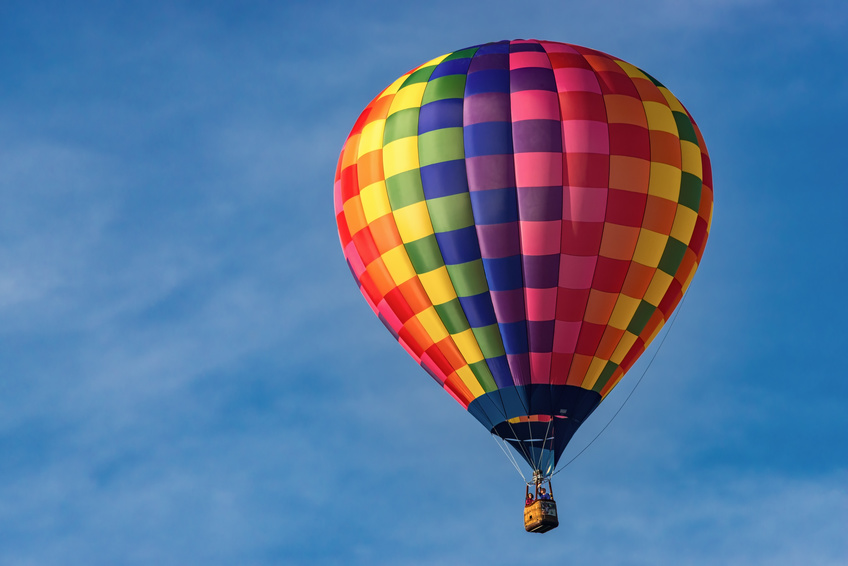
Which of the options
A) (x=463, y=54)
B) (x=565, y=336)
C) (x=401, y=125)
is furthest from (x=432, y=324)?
(x=463, y=54)

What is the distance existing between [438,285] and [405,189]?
5.38 feet

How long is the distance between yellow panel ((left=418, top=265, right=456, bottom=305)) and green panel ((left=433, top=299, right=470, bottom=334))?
0.08m

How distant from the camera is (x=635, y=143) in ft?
81.1

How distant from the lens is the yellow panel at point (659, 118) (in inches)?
989

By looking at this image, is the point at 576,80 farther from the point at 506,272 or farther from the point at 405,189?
the point at 506,272

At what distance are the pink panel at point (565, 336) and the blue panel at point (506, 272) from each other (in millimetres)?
887

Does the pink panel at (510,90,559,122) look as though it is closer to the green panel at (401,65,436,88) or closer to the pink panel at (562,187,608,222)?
the pink panel at (562,187,608,222)

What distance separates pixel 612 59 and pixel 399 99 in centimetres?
368

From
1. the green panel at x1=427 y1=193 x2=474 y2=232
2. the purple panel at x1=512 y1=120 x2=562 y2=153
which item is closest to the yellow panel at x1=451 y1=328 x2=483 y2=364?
the green panel at x1=427 y1=193 x2=474 y2=232

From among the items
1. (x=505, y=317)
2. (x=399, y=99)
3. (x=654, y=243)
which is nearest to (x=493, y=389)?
(x=505, y=317)

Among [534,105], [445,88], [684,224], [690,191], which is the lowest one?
[684,224]

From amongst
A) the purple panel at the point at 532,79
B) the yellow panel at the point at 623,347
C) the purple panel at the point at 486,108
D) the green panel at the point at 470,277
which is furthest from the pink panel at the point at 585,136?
the yellow panel at the point at 623,347

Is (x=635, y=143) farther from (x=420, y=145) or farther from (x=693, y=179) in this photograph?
(x=420, y=145)

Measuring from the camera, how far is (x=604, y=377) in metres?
24.9
